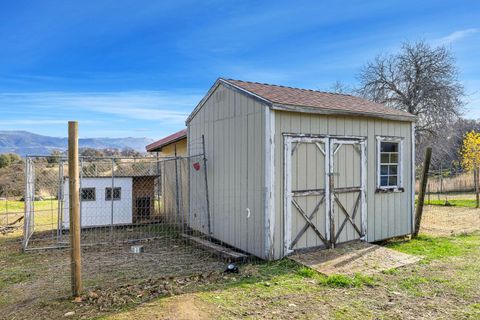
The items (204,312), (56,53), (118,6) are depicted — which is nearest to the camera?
(204,312)

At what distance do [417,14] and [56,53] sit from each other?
1199cm

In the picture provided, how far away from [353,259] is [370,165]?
7.23ft

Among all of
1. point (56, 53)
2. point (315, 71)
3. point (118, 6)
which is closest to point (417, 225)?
point (118, 6)

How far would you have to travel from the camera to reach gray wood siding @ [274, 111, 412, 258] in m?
5.71

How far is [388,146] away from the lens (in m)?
7.45

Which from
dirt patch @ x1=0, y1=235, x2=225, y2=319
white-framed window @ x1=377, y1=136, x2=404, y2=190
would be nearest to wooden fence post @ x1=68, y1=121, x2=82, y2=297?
dirt patch @ x1=0, y1=235, x2=225, y2=319

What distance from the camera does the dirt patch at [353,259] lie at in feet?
17.2

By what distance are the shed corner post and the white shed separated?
0.02 meters

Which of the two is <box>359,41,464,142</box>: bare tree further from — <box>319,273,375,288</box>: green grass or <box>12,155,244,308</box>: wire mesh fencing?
<box>319,273,375,288</box>: green grass

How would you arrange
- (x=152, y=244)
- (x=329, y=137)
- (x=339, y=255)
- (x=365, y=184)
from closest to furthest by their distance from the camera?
(x=339, y=255) → (x=329, y=137) → (x=365, y=184) → (x=152, y=244)

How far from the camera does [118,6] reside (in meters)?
8.30

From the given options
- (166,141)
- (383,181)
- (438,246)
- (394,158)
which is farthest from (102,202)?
(438,246)

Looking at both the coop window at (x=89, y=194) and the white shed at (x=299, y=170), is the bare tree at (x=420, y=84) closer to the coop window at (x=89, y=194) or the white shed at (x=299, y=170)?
the white shed at (x=299, y=170)

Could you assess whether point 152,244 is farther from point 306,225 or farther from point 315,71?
point 315,71
